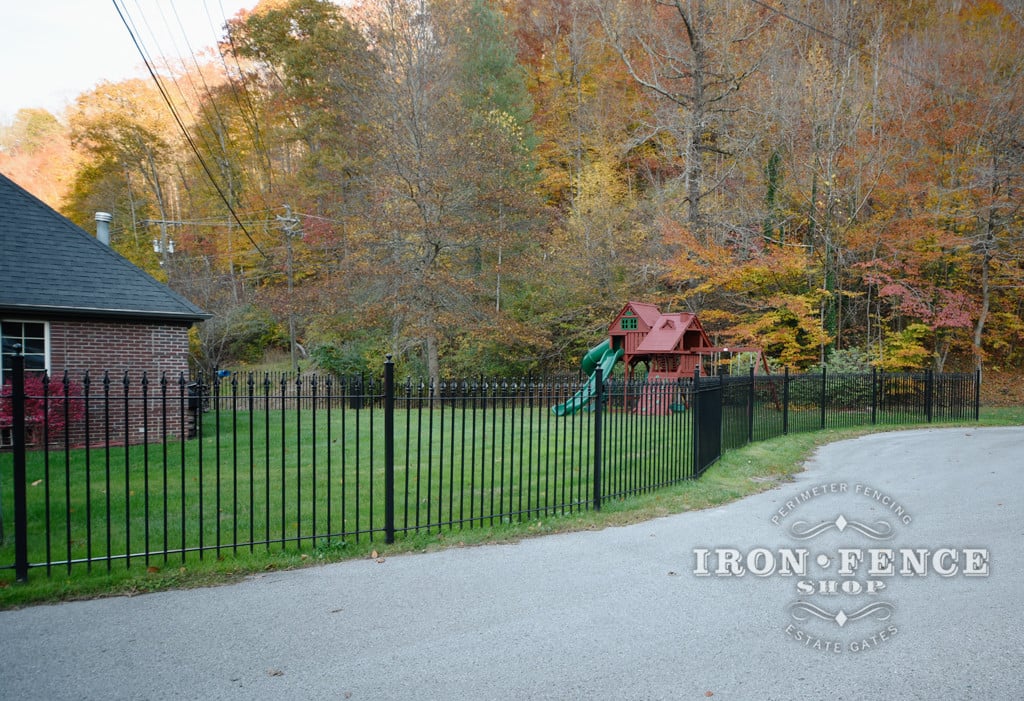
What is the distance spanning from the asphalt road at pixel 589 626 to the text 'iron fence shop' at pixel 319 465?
759mm

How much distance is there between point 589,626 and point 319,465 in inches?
288

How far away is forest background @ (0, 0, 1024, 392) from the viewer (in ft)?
77.1

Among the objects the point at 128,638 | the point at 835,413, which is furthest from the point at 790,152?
the point at 128,638

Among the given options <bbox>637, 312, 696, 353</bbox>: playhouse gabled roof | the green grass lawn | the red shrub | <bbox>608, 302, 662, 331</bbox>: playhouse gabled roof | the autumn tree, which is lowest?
the green grass lawn

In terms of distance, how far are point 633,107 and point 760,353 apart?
14138 mm

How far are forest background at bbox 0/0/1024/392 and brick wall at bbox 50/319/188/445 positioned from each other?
8.04 m

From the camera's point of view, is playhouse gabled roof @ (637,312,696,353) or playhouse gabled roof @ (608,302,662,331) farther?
playhouse gabled roof @ (608,302,662,331)

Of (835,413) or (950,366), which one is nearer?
(835,413)

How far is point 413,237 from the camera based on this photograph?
23.5 metres

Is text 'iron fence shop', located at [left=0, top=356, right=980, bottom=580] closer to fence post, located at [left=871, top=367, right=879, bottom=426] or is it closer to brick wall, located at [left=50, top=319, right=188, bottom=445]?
brick wall, located at [left=50, top=319, right=188, bottom=445]

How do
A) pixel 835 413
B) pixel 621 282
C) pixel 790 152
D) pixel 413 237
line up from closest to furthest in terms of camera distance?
pixel 835 413
pixel 413 237
pixel 790 152
pixel 621 282

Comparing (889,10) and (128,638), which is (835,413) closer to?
(128,638)

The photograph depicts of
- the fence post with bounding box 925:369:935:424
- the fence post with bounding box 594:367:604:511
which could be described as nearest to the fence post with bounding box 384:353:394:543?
the fence post with bounding box 594:367:604:511

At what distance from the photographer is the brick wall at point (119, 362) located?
1406cm
